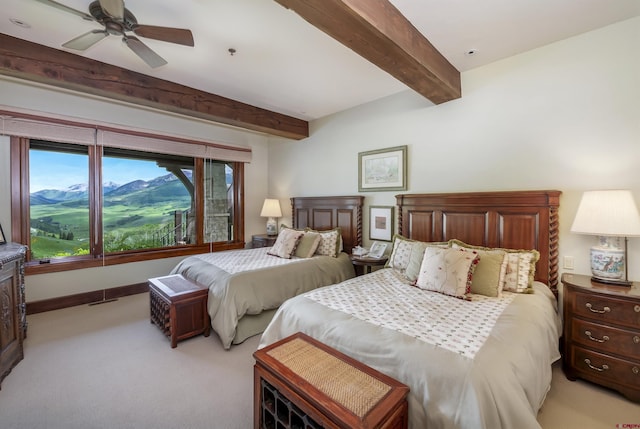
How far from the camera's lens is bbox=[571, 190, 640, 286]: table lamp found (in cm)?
192

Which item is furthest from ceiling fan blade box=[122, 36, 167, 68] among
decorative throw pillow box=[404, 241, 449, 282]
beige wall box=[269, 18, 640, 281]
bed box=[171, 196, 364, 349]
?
decorative throw pillow box=[404, 241, 449, 282]

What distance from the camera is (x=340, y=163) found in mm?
4184

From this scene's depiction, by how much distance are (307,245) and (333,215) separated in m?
0.76

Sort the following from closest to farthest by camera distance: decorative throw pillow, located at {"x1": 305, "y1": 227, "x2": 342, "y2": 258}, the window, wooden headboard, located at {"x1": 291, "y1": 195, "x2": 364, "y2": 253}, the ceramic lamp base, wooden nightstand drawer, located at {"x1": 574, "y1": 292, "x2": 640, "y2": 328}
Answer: wooden nightstand drawer, located at {"x1": 574, "y1": 292, "x2": 640, "y2": 328}, the window, decorative throw pillow, located at {"x1": 305, "y1": 227, "x2": 342, "y2": 258}, wooden headboard, located at {"x1": 291, "y1": 195, "x2": 364, "y2": 253}, the ceramic lamp base

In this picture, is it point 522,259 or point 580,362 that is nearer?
point 580,362

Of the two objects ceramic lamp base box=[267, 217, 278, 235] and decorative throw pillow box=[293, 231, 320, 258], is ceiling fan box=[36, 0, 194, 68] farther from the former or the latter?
ceramic lamp base box=[267, 217, 278, 235]

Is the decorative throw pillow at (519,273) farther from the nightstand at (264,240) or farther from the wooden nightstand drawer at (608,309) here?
the nightstand at (264,240)

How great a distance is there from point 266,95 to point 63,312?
3.70 m

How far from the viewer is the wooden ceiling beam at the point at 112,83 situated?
2.43 meters

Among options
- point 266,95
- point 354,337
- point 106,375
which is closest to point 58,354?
point 106,375

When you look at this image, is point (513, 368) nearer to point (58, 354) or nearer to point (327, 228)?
point (327, 228)

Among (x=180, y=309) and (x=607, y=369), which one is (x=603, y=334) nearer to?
(x=607, y=369)

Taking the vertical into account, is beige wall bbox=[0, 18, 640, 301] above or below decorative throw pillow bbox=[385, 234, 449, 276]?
above

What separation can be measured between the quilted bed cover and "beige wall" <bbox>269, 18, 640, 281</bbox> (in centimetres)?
105
